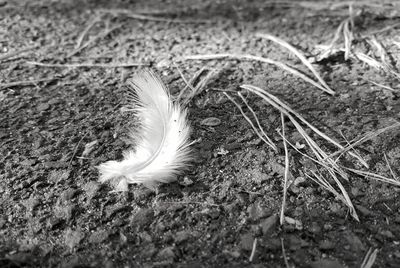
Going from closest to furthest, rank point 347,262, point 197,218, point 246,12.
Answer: point 347,262, point 197,218, point 246,12

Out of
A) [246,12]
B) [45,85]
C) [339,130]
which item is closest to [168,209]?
[339,130]

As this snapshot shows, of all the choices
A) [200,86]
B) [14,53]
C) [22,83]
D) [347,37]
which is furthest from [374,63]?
[14,53]

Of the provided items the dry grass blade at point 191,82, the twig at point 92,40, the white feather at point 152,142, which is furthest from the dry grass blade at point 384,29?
the twig at point 92,40

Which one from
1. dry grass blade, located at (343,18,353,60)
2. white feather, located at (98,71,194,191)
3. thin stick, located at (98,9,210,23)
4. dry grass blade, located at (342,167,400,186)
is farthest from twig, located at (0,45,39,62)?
dry grass blade, located at (342,167,400,186)

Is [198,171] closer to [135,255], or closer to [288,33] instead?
[135,255]

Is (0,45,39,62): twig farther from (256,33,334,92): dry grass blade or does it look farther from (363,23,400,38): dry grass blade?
(363,23,400,38): dry grass blade

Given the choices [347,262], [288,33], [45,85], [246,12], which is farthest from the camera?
[246,12]
